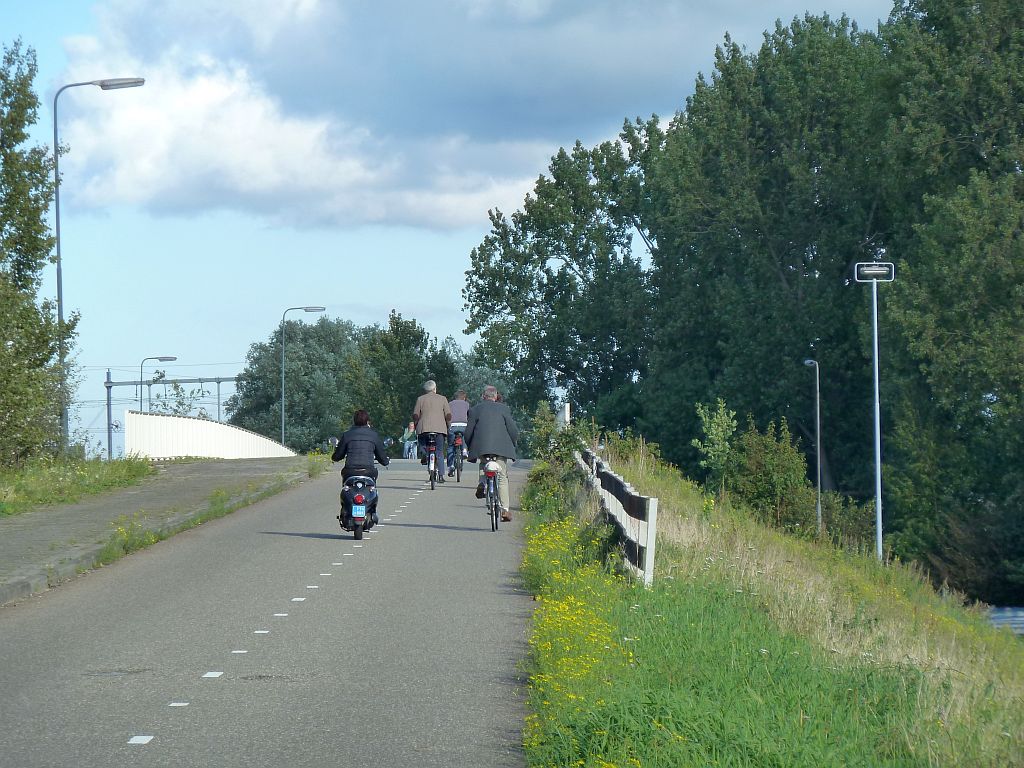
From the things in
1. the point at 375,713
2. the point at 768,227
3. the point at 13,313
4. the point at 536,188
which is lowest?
the point at 375,713

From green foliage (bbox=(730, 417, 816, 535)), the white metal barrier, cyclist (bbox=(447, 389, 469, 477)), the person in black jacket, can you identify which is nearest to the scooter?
the person in black jacket

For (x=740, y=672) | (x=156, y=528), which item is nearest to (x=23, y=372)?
(x=156, y=528)

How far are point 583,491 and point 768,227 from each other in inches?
1468

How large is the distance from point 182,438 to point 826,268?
2724cm

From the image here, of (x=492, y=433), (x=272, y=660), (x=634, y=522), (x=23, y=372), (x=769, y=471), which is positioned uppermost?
(x=23, y=372)

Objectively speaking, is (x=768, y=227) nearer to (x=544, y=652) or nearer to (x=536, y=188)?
(x=536, y=188)

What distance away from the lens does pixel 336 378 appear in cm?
11575

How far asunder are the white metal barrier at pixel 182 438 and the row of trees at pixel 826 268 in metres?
20.2

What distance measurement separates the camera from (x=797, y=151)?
5300 centimetres

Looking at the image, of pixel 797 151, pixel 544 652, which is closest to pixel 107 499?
pixel 544 652

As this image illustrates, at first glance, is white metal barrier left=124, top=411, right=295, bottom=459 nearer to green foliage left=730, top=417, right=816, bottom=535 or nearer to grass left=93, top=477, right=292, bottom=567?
grass left=93, top=477, right=292, bottom=567

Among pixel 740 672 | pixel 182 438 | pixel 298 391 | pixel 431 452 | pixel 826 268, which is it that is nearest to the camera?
pixel 740 672

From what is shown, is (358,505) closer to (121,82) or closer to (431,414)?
(431,414)

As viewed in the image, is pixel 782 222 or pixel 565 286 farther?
pixel 565 286
